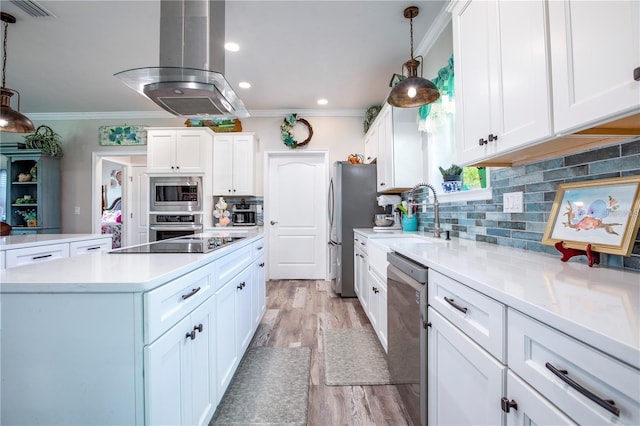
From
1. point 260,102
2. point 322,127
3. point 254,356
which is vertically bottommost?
point 254,356

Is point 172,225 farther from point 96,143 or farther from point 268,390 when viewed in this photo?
point 268,390

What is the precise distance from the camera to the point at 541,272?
93 centimetres

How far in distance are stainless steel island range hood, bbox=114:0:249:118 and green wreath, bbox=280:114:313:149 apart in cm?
233

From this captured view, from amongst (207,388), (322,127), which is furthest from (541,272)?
(322,127)

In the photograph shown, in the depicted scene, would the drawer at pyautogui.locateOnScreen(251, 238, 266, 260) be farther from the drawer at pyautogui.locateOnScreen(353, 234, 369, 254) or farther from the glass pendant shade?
the glass pendant shade

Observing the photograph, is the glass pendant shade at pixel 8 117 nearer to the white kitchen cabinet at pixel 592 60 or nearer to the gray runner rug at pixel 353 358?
the gray runner rug at pixel 353 358

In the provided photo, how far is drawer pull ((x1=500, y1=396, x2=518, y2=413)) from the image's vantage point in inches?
27.0

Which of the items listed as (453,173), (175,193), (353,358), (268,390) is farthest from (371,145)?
(268,390)

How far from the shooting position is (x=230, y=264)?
1.67 meters

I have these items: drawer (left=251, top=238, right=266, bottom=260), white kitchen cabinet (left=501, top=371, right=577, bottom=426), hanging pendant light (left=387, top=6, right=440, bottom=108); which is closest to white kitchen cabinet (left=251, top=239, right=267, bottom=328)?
drawer (left=251, top=238, right=266, bottom=260)

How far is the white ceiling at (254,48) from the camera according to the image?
2.28 meters

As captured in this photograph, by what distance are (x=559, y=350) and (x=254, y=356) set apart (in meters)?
1.99

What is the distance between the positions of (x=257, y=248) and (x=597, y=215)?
2.15m

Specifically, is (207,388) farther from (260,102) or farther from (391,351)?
(260,102)
